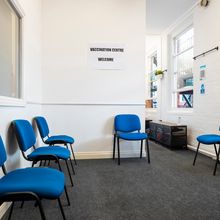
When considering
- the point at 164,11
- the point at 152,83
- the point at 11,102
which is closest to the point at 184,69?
the point at 164,11

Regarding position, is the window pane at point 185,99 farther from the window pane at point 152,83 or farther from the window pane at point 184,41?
the window pane at point 152,83

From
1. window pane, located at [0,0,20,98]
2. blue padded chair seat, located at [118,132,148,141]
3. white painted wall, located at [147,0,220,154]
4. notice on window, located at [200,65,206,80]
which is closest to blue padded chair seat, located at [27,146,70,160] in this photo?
window pane, located at [0,0,20,98]

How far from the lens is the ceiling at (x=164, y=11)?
430cm

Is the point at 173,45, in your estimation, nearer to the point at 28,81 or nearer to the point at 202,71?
Result: the point at 202,71

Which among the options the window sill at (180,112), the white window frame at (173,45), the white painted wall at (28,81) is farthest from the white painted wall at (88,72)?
the white window frame at (173,45)

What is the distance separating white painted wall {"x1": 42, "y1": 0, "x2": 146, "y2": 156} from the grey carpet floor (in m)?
0.74

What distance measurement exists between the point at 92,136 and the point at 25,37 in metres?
1.95

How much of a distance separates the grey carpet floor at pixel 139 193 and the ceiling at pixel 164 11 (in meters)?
3.25

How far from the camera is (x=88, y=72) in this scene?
370 centimetres

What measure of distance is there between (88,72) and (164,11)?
2464mm

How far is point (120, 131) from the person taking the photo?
366cm

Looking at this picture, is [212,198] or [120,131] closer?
[212,198]

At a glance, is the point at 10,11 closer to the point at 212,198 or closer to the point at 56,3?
the point at 56,3

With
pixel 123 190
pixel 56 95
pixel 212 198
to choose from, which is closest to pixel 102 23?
pixel 56 95
